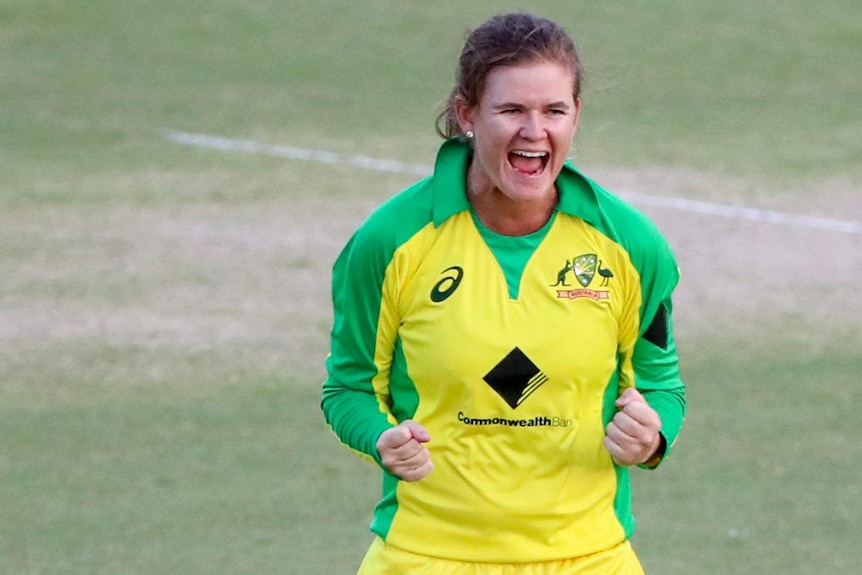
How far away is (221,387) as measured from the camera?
8.64m

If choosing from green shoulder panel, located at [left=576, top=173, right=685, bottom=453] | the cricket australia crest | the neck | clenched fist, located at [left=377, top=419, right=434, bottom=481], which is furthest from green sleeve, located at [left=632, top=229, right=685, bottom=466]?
clenched fist, located at [left=377, top=419, right=434, bottom=481]

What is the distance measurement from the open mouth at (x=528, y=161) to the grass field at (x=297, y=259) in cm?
43

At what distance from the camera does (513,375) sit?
405 centimetres

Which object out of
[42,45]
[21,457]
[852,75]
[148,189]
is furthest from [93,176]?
[852,75]

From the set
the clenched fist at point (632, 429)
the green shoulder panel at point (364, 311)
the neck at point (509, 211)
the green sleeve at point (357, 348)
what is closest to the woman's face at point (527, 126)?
the neck at point (509, 211)

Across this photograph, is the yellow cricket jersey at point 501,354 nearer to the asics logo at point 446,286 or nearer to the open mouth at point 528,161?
the asics logo at point 446,286

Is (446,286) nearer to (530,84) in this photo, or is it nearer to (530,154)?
(530,154)

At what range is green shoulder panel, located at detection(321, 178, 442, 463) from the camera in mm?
4102

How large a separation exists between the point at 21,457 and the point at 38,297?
2357 millimetres

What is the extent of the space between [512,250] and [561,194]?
0.18m

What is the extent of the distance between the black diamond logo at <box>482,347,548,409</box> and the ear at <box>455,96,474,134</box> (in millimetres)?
552

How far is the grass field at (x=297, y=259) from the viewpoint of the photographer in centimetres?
719

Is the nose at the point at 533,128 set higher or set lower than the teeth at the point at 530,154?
higher

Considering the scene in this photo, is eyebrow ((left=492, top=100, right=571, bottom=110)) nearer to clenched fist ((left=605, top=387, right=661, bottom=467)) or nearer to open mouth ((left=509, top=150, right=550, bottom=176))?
open mouth ((left=509, top=150, right=550, bottom=176))
